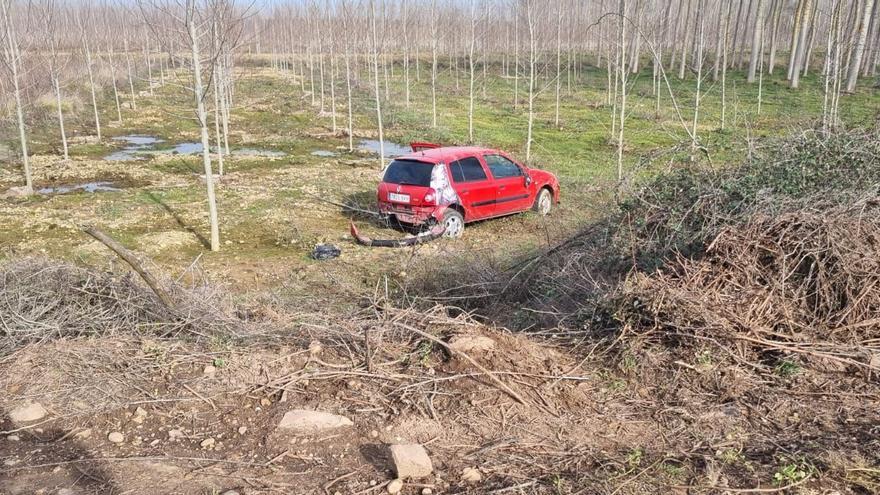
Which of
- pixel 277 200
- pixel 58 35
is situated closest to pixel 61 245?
pixel 277 200

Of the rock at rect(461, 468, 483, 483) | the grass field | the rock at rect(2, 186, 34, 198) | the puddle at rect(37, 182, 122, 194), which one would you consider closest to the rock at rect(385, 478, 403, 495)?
the rock at rect(461, 468, 483, 483)

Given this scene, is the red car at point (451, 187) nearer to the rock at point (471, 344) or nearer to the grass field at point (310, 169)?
the grass field at point (310, 169)

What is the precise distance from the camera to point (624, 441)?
3.90 m

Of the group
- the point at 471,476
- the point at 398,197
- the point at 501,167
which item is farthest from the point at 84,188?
the point at 471,476

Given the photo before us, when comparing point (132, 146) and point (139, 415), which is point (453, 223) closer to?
point (139, 415)

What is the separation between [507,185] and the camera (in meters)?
12.4

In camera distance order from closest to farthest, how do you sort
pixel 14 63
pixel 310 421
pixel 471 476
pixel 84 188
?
1. pixel 471 476
2. pixel 310 421
3. pixel 14 63
4. pixel 84 188

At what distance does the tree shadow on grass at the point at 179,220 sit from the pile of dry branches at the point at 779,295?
354 inches

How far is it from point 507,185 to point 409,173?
2.12 metres

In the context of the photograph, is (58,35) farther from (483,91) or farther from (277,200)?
(483,91)

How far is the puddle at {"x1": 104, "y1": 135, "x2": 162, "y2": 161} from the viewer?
822 inches

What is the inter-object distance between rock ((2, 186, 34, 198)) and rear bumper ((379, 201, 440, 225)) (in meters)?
9.96

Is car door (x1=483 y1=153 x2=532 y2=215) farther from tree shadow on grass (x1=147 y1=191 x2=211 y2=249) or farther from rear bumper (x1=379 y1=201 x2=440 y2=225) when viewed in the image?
tree shadow on grass (x1=147 y1=191 x2=211 y2=249)

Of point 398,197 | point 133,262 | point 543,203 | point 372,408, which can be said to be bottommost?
point 543,203
